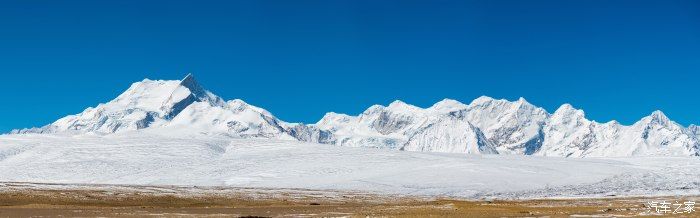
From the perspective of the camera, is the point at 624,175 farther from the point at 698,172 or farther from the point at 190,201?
the point at 190,201

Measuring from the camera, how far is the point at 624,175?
184 metres

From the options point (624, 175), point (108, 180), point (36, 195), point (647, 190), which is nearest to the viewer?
point (36, 195)

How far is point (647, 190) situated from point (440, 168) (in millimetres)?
58887

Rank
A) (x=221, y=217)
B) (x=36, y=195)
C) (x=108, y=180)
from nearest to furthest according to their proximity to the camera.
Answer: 1. (x=221, y=217)
2. (x=36, y=195)
3. (x=108, y=180)

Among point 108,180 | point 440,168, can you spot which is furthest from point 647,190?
point 108,180

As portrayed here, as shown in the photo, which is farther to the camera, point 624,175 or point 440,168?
point 440,168

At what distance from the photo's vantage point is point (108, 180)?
196000mm

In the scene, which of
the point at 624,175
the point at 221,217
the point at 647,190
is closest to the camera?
the point at 221,217

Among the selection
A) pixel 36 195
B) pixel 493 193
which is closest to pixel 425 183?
pixel 493 193

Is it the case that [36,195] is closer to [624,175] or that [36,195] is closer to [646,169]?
[624,175]

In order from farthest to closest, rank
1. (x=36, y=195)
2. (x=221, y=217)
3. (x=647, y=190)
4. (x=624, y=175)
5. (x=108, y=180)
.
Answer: (x=108, y=180)
(x=624, y=175)
(x=647, y=190)
(x=36, y=195)
(x=221, y=217)

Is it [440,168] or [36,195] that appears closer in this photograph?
[36,195]

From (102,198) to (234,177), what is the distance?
101 metres

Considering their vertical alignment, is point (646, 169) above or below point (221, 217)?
above
